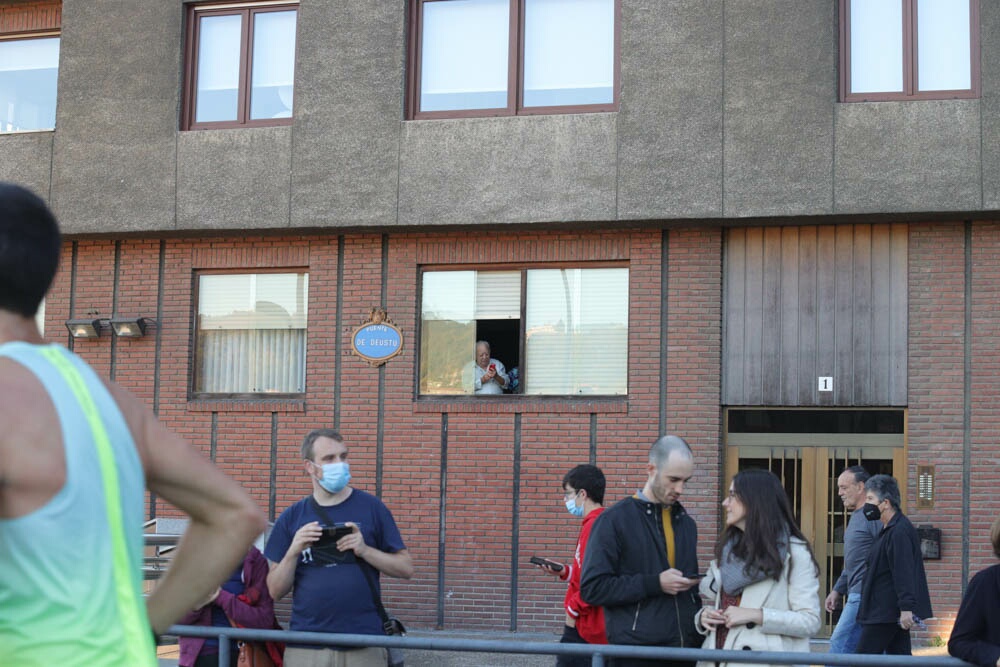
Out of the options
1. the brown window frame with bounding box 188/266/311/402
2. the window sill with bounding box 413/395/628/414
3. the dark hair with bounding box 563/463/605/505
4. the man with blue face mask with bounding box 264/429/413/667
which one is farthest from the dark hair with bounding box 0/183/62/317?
the brown window frame with bounding box 188/266/311/402

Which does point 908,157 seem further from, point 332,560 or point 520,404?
point 332,560

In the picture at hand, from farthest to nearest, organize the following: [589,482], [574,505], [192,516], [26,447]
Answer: [574,505] < [589,482] < [192,516] < [26,447]

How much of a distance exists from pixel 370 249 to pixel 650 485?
921cm

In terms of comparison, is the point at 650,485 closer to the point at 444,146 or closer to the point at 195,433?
the point at 444,146

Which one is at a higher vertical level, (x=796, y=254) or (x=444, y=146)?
(x=444, y=146)

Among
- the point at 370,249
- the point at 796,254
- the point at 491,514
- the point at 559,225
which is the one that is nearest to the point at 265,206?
the point at 370,249

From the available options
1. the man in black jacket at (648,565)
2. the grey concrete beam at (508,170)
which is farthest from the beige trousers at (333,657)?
the grey concrete beam at (508,170)

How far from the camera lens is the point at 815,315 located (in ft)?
45.8

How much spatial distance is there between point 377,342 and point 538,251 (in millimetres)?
2097

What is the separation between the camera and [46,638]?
185 cm

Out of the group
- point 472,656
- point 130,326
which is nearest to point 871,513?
point 472,656

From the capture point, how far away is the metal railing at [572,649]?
5.68m

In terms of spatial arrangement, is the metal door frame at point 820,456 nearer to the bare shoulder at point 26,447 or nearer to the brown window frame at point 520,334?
the brown window frame at point 520,334

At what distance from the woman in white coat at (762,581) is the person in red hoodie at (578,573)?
890mm
